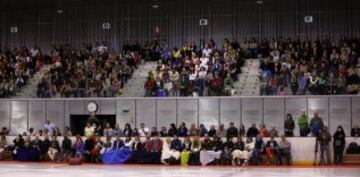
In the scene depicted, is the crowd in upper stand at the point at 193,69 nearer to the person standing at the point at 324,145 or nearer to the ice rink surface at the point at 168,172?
the person standing at the point at 324,145

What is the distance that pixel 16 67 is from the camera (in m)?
37.8

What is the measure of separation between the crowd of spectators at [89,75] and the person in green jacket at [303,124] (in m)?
9.90

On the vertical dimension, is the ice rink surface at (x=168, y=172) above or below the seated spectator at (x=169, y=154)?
below

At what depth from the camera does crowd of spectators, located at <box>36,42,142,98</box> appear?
3322 centimetres

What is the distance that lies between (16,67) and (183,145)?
15067 millimetres

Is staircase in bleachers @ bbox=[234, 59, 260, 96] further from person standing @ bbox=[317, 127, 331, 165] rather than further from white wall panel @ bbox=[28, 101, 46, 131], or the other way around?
white wall panel @ bbox=[28, 101, 46, 131]

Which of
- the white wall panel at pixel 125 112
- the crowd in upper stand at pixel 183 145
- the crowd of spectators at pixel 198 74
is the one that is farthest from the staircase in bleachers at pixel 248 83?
the white wall panel at pixel 125 112

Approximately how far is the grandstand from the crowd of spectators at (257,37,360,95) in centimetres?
6

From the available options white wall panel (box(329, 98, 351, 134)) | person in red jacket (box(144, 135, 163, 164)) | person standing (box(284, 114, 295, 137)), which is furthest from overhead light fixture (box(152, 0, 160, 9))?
person standing (box(284, 114, 295, 137))

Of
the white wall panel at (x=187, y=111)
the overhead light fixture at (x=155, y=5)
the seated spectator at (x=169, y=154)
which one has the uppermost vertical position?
the overhead light fixture at (x=155, y=5)

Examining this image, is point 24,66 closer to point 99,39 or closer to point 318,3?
point 99,39

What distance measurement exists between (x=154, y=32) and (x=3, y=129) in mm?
13344

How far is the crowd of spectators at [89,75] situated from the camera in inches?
1308

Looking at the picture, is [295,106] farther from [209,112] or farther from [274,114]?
[209,112]
